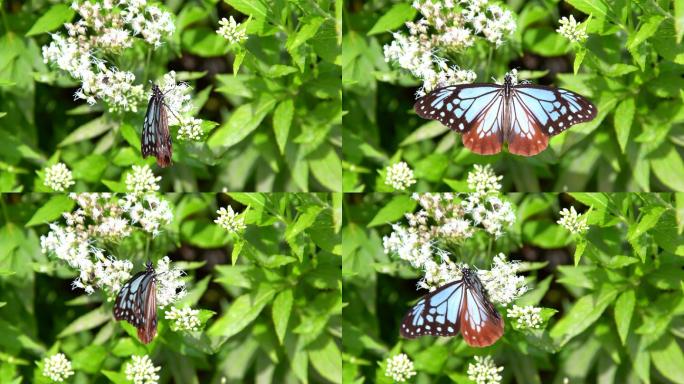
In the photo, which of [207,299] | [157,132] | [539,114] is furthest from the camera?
[207,299]

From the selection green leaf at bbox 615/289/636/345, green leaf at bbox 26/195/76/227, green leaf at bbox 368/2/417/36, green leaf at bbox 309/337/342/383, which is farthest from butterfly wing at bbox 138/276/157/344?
green leaf at bbox 615/289/636/345

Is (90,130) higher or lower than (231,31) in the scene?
lower

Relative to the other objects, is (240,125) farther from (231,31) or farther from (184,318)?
Result: (184,318)

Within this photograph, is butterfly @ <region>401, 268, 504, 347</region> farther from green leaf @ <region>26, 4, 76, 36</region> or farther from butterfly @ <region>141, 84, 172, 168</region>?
green leaf @ <region>26, 4, 76, 36</region>

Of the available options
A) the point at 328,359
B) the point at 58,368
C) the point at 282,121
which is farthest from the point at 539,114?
the point at 58,368

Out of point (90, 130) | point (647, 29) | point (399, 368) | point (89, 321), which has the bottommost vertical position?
point (89, 321)

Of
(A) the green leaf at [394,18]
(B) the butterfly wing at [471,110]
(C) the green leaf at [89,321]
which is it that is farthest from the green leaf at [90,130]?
(B) the butterfly wing at [471,110]

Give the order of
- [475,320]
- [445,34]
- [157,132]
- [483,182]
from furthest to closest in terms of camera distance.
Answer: [483,182], [445,34], [157,132], [475,320]
